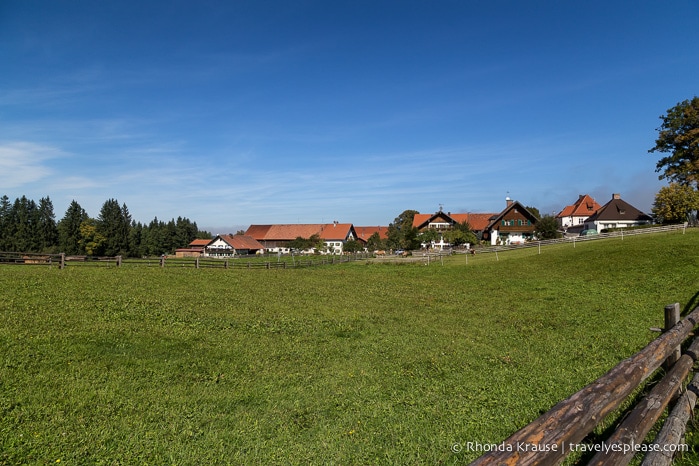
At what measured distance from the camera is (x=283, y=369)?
9094mm

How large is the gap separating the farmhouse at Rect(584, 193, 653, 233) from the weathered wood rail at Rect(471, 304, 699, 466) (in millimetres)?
79845

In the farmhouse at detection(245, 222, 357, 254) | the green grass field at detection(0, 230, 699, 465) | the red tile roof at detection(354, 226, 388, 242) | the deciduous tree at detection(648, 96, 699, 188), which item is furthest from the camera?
the red tile roof at detection(354, 226, 388, 242)

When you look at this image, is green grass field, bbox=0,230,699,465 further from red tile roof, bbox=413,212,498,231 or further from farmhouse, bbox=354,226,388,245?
farmhouse, bbox=354,226,388,245

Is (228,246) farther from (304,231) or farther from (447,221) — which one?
(447,221)

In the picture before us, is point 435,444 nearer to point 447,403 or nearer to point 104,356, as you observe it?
point 447,403

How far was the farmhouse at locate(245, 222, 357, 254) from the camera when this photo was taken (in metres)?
115

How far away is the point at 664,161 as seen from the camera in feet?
169

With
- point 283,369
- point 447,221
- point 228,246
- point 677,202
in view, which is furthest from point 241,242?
point 283,369

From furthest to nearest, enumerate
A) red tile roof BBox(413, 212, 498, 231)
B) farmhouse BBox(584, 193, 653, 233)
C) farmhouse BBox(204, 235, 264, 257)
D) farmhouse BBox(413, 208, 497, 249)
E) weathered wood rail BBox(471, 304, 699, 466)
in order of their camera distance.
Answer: farmhouse BBox(204, 235, 264, 257), red tile roof BBox(413, 212, 498, 231), farmhouse BBox(413, 208, 497, 249), farmhouse BBox(584, 193, 653, 233), weathered wood rail BBox(471, 304, 699, 466)

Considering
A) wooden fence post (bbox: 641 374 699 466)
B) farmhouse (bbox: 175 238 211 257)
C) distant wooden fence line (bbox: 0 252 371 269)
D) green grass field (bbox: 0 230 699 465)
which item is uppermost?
farmhouse (bbox: 175 238 211 257)

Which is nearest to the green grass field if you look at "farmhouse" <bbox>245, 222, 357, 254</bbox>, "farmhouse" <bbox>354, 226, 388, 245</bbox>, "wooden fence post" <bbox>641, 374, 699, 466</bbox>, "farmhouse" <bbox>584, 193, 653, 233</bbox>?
"wooden fence post" <bbox>641, 374, 699, 466</bbox>

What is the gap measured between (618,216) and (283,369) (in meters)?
82.8

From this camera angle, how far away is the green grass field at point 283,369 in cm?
584

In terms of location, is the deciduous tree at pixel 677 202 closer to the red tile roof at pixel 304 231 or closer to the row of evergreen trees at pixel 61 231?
the red tile roof at pixel 304 231
